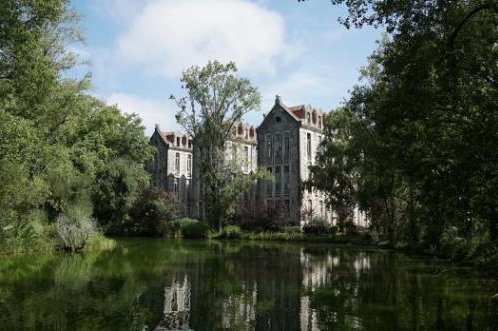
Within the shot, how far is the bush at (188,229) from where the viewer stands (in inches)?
2270

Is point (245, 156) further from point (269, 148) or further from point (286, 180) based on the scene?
point (286, 180)

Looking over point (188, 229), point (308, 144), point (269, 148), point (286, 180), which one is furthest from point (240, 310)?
point (269, 148)

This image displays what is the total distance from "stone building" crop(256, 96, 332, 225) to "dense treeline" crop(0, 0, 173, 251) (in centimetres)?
1462

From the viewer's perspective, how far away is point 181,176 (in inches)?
3231

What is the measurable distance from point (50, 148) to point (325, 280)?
21112 millimetres

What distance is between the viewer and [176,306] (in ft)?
46.7

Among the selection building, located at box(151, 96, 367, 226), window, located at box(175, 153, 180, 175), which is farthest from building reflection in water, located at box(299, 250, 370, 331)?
window, located at box(175, 153, 180, 175)

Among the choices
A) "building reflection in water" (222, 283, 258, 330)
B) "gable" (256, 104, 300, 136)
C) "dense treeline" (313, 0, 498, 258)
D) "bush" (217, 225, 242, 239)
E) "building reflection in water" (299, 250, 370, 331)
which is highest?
"gable" (256, 104, 300, 136)

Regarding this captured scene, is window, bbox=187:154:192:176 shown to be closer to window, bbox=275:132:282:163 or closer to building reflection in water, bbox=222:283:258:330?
window, bbox=275:132:282:163

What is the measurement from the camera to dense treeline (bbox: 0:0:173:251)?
19.2 m

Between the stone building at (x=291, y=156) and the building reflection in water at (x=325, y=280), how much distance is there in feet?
101

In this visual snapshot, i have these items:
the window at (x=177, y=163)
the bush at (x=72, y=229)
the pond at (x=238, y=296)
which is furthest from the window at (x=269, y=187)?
the pond at (x=238, y=296)

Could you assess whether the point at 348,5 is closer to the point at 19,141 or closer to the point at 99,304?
the point at 99,304

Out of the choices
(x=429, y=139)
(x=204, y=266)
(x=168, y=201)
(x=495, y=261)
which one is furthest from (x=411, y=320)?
(x=168, y=201)
